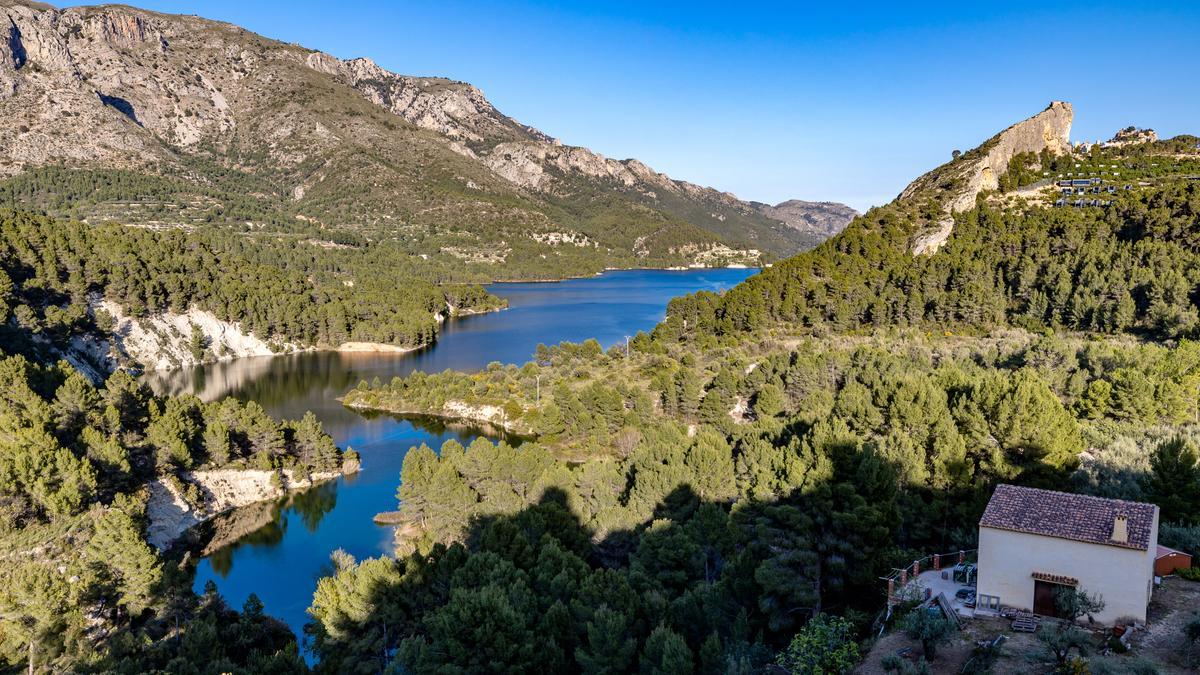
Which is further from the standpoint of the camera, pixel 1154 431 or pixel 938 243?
pixel 938 243

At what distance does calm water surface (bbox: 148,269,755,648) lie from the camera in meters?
28.2

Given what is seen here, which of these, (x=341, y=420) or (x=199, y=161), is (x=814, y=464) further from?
(x=199, y=161)

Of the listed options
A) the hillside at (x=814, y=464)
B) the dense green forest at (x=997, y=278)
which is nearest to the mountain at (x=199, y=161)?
the dense green forest at (x=997, y=278)

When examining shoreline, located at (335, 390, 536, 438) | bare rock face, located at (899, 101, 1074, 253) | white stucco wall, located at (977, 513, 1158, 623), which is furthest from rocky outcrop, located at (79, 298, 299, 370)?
bare rock face, located at (899, 101, 1074, 253)

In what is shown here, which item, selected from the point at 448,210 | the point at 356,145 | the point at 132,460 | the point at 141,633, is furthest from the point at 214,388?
the point at 356,145

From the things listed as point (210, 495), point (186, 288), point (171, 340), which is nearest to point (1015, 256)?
point (210, 495)

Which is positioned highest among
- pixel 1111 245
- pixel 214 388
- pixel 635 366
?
pixel 1111 245

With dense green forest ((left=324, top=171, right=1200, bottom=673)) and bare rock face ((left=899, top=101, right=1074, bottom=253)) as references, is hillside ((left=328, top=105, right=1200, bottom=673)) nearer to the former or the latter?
dense green forest ((left=324, top=171, right=1200, bottom=673))

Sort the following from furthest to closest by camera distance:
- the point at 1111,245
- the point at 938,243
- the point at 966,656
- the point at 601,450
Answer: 1. the point at 938,243
2. the point at 1111,245
3. the point at 601,450
4. the point at 966,656

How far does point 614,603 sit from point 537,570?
3.25 meters

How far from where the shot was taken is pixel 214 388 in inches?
2287

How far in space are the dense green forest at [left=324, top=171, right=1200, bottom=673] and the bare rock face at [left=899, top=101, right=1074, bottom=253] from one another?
10138 mm

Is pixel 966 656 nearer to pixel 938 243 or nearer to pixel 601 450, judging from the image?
pixel 601 450

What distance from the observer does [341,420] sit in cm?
4956
